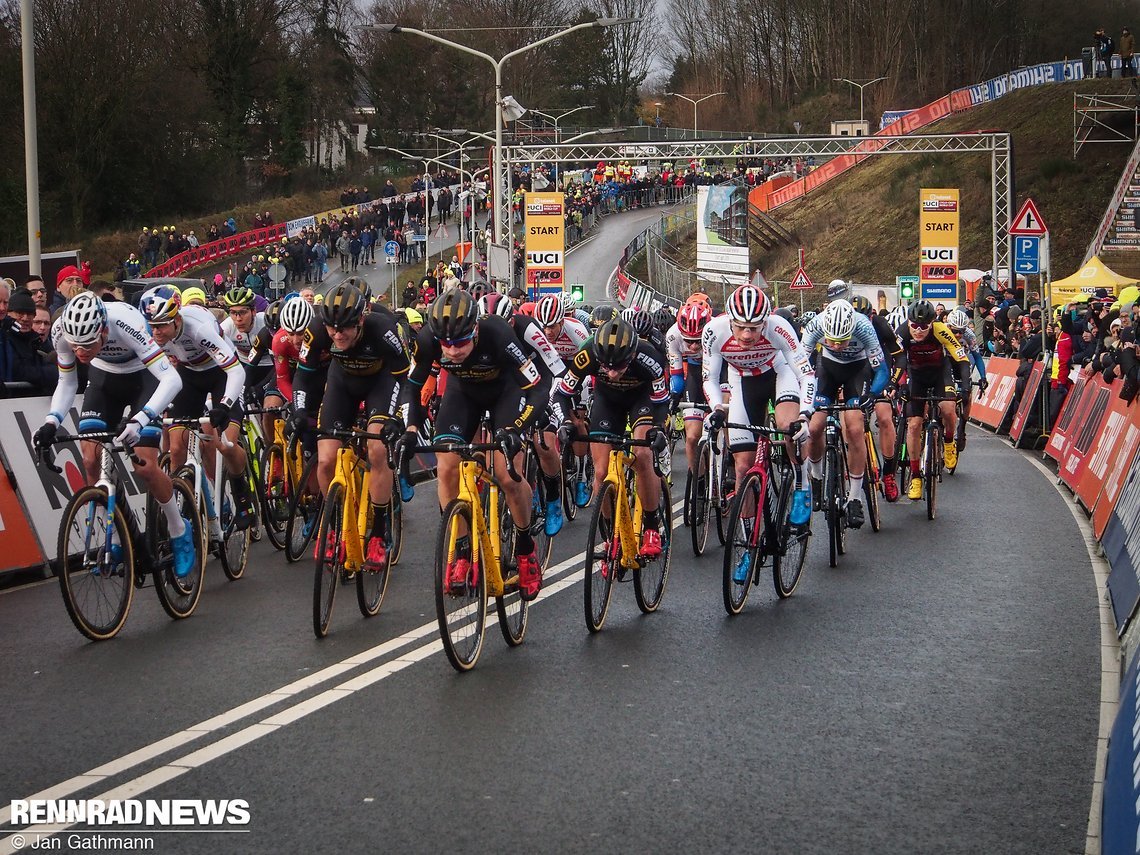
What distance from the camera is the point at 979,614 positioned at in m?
9.52

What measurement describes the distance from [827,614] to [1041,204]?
→ 60613mm

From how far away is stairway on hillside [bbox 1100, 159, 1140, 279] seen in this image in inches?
2101

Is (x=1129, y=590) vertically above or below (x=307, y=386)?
below

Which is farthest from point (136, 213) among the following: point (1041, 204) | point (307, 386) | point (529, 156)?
point (307, 386)

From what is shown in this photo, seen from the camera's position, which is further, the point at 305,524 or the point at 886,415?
the point at 886,415

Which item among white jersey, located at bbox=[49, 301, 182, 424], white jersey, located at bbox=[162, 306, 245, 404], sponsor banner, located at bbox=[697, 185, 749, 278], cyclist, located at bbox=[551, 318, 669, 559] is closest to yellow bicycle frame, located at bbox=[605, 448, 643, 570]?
cyclist, located at bbox=[551, 318, 669, 559]

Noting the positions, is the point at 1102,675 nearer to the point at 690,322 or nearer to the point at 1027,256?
the point at 690,322

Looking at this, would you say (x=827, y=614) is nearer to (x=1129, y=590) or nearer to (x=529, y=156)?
(x=1129, y=590)

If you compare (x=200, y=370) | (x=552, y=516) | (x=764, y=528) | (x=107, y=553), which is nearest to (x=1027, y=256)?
(x=552, y=516)

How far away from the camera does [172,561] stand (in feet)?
29.7

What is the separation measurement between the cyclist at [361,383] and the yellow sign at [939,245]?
1265 inches

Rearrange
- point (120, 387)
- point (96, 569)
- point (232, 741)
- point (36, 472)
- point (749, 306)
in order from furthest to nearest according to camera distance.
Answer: point (36, 472) < point (749, 306) < point (120, 387) < point (96, 569) < point (232, 741)

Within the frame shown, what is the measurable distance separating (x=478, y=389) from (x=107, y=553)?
2.38 metres

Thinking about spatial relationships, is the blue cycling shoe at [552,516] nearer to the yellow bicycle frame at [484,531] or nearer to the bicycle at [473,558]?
the bicycle at [473,558]
